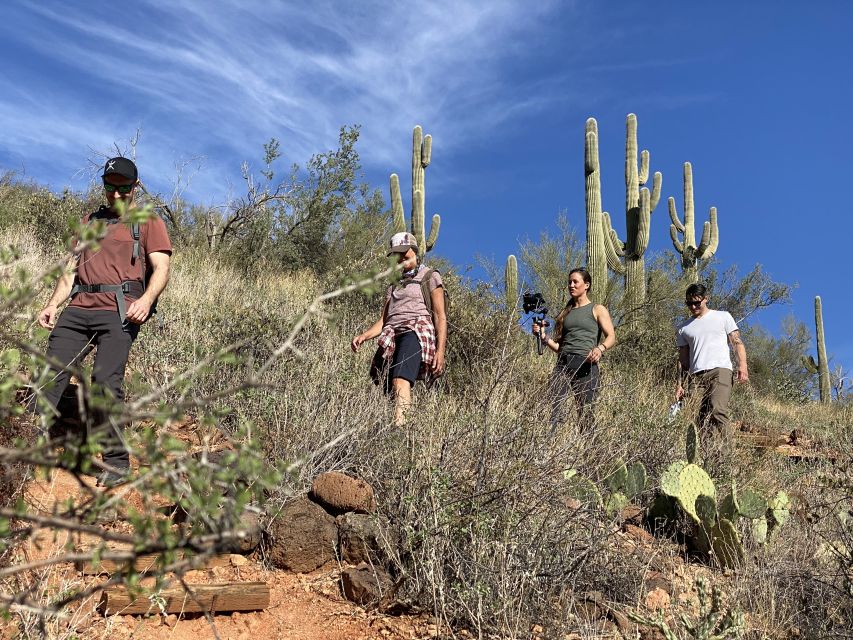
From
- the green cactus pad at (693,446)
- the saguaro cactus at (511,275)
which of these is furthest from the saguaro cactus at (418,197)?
the green cactus pad at (693,446)

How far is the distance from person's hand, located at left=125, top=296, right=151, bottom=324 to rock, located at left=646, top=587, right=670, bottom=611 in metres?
3.34

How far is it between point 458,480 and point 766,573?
162 cm

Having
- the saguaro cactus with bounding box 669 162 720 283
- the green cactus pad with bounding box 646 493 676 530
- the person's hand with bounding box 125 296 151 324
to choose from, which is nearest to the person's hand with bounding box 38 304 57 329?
the person's hand with bounding box 125 296 151 324

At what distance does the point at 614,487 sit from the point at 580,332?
2.23 metres

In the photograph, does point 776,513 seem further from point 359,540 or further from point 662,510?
point 359,540

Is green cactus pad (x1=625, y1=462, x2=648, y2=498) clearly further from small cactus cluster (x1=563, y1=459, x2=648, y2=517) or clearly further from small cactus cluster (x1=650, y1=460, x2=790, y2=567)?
small cactus cluster (x1=650, y1=460, x2=790, y2=567)

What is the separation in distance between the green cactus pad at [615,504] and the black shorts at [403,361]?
5.85 ft

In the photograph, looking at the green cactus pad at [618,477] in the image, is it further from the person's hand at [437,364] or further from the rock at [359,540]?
the rock at [359,540]

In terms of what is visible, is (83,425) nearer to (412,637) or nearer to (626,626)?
(412,637)

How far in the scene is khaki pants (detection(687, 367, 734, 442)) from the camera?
7.31 m

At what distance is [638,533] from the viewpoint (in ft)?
16.8

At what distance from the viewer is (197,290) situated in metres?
10.2

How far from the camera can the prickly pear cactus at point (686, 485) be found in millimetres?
4992

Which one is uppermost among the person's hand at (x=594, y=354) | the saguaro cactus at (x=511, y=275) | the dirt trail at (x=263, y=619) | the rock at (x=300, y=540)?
the saguaro cactus at (x=511, y=275)
